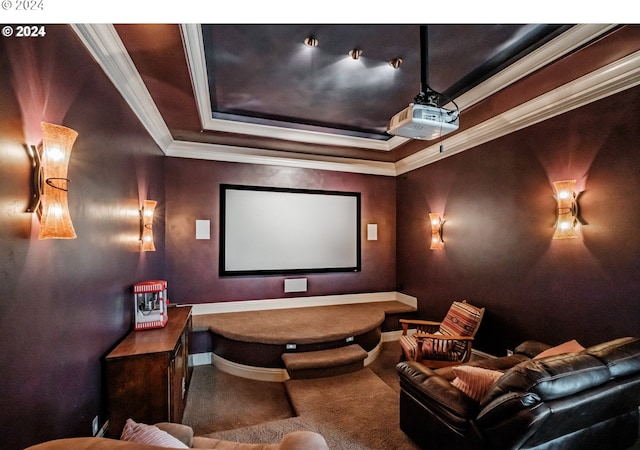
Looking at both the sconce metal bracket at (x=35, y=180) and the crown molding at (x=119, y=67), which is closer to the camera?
the sconce metal bracket at (x=35, y=180)

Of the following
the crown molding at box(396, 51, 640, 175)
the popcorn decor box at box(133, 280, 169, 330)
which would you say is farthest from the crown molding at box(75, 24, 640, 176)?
the popcorn decor box at box(133, 280, 169, 330)

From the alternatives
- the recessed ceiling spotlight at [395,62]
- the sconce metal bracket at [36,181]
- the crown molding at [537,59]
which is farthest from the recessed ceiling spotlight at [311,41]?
the sconce metal bracket at [36,181]

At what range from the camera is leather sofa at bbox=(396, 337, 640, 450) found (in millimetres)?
1373

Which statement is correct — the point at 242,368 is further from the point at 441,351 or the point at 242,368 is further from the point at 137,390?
the point at 441,351

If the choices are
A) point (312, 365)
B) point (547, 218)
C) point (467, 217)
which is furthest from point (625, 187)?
point (312, 365)

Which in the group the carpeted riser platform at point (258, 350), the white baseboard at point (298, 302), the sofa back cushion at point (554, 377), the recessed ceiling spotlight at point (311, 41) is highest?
the recessed ceiling spotlight at point (311, 41)

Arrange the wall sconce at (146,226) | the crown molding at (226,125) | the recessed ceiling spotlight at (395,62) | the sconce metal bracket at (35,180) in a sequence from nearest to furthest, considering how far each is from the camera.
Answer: the sconce metal bracket at (35,180) → the crown molding at (226,125) → the recessed ceiling spotlight at (395,62) → the wall sconce at (146,226)

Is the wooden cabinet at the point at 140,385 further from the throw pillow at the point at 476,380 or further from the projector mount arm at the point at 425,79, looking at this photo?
the projector mount arm at the point at 425,79

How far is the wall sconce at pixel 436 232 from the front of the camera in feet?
13.6

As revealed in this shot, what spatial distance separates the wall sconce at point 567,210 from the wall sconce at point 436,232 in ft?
5.23

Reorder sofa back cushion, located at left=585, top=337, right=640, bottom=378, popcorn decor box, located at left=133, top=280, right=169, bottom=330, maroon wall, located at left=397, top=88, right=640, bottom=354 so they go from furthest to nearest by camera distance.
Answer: popcorn decor box, located at left=133, top=280, right=169, bottom=330, maroon wall, located at left=397, top=88, right=640, bottom=354, sofa back cushion, located at left=585, top=337, right=640, bottom=378

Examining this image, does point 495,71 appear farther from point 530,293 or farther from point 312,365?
point 312,365

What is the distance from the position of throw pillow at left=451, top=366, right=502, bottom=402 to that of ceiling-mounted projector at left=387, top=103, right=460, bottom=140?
1.73 meters

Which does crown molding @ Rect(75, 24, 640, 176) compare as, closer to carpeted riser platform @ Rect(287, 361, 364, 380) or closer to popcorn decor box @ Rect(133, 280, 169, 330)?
popcorn decor box @ Rect(133, 280, 169, 330)
